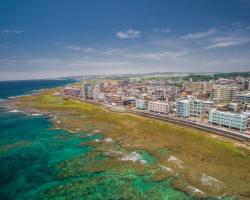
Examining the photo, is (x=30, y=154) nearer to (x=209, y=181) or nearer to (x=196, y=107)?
(x=209, y=181)

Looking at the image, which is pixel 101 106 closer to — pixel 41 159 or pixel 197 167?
pixel 41 159

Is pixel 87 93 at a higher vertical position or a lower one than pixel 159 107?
higher

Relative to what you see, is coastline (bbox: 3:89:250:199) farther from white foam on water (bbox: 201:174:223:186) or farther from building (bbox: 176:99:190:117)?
building (bbox: 176:99:190:117)

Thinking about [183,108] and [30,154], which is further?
[183,108]

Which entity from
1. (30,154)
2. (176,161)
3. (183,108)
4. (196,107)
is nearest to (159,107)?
(183,108)

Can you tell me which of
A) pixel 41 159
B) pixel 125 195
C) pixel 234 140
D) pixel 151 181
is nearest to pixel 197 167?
pixel 151 181

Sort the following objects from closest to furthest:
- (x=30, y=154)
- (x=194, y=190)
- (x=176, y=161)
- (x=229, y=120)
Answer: (x=194, y=190)
(x=176, y=161)
(x=30, y=154)
(x=229, y=120)
